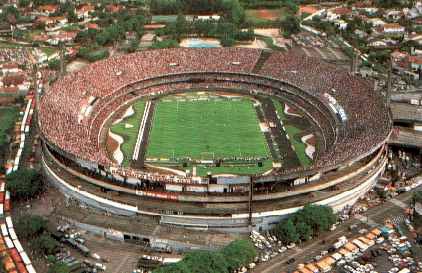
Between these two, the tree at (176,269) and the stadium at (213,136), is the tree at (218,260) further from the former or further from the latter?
the stadium at (213,136)

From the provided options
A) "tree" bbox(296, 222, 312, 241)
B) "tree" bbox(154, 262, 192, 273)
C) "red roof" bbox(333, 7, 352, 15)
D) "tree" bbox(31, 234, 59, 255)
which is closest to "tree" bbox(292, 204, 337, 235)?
"tree" bbox(296, 222, 312, 241)

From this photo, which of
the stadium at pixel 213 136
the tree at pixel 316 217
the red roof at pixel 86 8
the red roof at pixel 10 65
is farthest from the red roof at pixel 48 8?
the tree at pixel 316 217

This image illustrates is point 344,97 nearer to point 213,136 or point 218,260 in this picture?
point 213,136

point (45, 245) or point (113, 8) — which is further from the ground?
point (113, 8)

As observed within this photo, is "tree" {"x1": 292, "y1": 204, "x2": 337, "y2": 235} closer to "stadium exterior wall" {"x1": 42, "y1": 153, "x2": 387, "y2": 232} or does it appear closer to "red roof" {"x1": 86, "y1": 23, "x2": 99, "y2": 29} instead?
"stadium exterior wall" {"x1": 42, "y1": 153, "x2": 387, "y2": 232}

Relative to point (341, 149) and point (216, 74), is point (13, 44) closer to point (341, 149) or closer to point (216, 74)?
point (216, 74)

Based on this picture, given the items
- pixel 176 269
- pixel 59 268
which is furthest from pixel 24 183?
pixel 176 269
